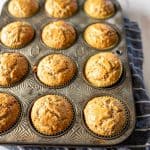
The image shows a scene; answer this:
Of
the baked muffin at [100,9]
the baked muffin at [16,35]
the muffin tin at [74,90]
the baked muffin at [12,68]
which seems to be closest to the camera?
the muffin tin at [74,90]

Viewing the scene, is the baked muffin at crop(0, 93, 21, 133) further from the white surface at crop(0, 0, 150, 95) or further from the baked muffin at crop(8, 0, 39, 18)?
the white surface at crop(0, 0, 150, 95)

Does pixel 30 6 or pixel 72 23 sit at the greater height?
pixel 30 6

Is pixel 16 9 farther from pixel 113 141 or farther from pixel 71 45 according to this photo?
pixel 113 141

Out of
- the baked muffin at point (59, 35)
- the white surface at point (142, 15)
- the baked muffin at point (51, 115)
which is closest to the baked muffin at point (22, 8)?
the baked muffin at point (59, 35)

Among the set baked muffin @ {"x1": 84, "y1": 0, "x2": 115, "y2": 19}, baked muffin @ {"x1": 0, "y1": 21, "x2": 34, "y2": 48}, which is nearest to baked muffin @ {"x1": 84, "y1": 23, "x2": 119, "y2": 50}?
baked muffin @ {"x1": 84, "y1": 0, "x2": 115, "y2": 19}

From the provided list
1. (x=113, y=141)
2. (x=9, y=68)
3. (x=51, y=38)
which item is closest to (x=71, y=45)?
(x=51, y=38)

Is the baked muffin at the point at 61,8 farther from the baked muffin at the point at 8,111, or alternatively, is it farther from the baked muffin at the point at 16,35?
the baked muffin at the point at 8,111
